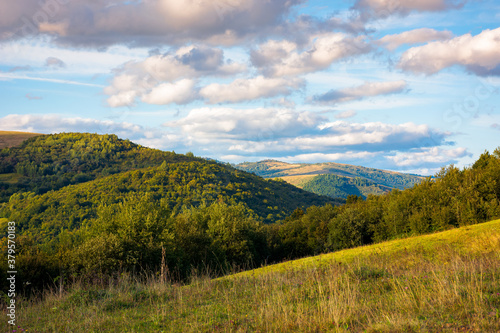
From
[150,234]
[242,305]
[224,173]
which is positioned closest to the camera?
[242,305]

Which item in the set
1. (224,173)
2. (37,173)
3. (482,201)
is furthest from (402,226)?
(37,173)

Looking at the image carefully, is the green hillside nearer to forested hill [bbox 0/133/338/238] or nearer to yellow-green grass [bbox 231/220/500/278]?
forested hill [bbox 0/133/338/238]

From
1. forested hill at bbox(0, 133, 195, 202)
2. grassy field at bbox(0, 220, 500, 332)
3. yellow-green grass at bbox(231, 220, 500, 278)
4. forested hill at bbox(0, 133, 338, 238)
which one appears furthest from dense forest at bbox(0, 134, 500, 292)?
forested hill at bbox(0, 133, 195, 202)

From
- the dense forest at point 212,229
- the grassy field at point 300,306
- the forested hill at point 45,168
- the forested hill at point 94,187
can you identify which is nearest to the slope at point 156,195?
the forested hill at point 94,187

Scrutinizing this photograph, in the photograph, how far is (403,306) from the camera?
5785 mm

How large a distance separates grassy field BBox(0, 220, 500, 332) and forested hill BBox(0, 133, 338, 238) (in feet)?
320

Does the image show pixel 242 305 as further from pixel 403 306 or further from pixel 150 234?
pixel 150 234

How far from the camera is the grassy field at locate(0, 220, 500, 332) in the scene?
525 centimetres

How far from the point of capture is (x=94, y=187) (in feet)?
447

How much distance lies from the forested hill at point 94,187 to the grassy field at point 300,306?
320 ft

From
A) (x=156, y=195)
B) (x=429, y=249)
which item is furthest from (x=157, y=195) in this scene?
(x=429, y=249)

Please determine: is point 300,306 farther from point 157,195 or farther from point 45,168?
point 45,168

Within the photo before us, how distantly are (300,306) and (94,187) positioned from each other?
14611 cm

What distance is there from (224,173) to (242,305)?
179 meters
